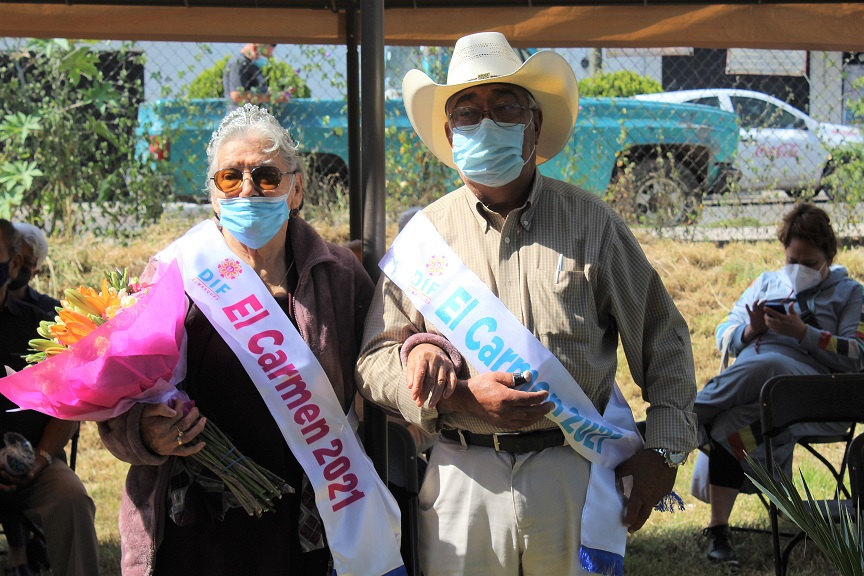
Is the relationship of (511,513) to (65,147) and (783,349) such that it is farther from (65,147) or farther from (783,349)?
(65,147)

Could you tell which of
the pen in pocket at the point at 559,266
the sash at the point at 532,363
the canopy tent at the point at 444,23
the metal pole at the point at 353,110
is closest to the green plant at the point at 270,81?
the canopy tent at the point at 444,23

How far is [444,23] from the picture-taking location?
482 cm

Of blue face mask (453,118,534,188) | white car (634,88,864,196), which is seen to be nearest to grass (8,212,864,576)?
white car (634,88,864,196)

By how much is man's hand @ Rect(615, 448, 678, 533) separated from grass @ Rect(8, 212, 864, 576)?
83.8 inches

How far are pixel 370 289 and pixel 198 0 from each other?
7.71 feet

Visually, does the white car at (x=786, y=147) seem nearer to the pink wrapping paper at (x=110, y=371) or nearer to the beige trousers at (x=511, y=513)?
the beige trousers at (x=511, y=513)

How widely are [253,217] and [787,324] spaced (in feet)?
10.5

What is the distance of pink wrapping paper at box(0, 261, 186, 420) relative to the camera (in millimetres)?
2576

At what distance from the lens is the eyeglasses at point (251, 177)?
9.72 feet

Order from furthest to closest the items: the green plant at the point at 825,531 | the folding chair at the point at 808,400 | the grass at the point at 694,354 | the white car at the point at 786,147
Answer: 1. the white car at the point at 786,147
2. the grass at the point at 694,354
3. the folding chair at the point at 808,400
4. the green plant at the point at 825,531

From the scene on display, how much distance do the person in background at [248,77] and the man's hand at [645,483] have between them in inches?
263

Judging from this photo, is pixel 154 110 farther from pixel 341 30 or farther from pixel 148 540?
pixel 148 540

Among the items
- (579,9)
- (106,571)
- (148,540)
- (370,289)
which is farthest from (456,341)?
(106,571)

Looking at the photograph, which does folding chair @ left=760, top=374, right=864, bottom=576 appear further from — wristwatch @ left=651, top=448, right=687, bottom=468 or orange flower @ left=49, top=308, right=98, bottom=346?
orange flower @ left=49, top=308, right=98, bottom=346
